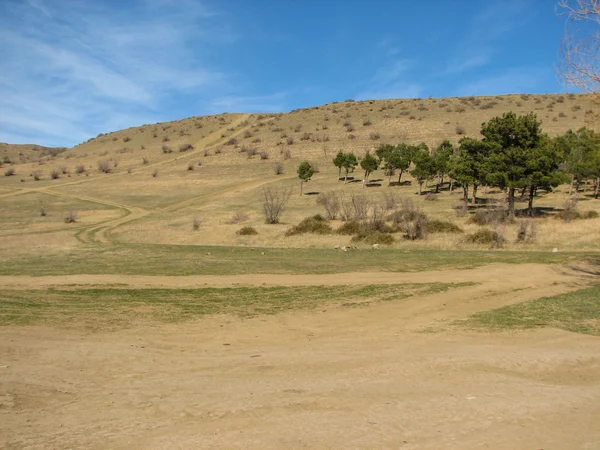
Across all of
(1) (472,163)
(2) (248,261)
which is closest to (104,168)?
(1) (472,163)

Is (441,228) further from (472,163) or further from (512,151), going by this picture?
(472,163)

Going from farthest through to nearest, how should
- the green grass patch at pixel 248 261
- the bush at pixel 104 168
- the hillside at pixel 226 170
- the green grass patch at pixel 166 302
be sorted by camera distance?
the bush at pixel 104 168 < the hillside at pixel 226 170 < the green grass patch at pixel 248 261 < the green grass patch at pixel 166 302

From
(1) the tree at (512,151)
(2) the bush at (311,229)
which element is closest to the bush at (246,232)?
(2) the bush at (311,229)

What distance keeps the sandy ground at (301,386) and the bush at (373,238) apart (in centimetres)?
1543

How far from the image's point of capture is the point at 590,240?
78.9 ft

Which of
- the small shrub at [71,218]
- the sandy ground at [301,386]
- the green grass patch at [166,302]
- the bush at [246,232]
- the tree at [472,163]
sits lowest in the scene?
the bush at [246,232]

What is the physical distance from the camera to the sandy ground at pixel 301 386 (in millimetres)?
5215

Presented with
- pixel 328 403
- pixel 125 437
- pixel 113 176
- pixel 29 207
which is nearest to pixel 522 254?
pixel 328 403

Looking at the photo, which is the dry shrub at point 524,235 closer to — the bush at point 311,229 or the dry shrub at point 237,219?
the bush at point 311,229

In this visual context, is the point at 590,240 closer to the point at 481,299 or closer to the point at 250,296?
the point at 481,299

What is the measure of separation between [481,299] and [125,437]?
1013 cm

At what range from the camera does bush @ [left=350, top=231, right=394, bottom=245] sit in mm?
26812

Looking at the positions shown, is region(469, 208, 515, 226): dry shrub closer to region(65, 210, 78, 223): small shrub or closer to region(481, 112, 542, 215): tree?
region(481, 112, 542, 215): tree

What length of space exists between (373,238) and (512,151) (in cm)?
1466
